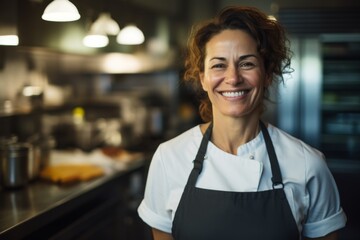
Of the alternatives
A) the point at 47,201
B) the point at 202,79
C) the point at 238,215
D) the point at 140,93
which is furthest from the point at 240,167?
the point at 140,93

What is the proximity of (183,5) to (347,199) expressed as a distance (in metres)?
2.59

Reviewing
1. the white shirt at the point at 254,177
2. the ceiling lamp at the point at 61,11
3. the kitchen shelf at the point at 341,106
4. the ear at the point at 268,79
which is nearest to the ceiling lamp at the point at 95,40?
the ceiling lamp at the point at 61,11

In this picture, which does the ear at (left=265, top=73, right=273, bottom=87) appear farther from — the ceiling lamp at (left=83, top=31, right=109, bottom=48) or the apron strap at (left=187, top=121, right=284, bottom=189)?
the ceiling lamp at (left=83, top=31, right=109, bottom=48)

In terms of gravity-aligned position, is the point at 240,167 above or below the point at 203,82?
below

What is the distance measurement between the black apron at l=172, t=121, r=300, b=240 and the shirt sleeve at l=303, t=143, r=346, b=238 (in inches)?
4.0

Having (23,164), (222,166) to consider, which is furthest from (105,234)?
(222,166)

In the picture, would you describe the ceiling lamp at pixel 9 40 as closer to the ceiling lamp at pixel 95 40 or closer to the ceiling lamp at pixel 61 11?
the ceiling lamp at pixel 61 11

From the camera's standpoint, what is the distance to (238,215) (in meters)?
1.73

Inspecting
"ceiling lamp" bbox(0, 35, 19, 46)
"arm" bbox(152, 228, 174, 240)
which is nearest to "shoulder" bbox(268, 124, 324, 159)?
"arm" bbox(152, 228, 174, 240)

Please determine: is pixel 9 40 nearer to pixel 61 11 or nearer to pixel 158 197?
pixel 61 11

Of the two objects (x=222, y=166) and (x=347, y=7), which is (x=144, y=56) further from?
(x=222, y=166)

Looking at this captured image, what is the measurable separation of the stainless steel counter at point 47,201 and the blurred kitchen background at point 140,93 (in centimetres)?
56

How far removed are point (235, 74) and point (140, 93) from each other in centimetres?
336

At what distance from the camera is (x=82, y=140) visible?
402 cm
